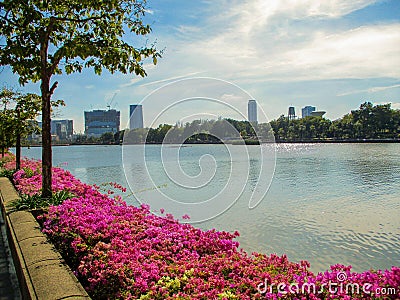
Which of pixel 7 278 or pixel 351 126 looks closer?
pixel 7 278

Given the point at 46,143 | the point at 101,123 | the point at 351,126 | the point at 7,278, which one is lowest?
the point at 7,278

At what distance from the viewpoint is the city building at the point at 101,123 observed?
93.5 m

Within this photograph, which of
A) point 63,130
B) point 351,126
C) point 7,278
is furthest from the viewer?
point 63,130

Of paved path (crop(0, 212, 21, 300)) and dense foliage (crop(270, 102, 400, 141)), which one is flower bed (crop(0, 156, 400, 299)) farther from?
dense foliage (crop(270, 102, 400, 141))

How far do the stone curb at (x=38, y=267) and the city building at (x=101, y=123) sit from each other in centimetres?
8936

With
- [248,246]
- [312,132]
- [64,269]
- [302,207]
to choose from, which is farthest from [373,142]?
[64,269]

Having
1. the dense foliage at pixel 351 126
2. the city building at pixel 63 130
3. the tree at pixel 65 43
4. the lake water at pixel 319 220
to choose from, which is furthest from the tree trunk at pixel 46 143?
the city building at pixel 63 130

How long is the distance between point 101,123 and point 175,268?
98139 mm

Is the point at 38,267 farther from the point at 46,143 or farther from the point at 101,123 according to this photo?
the point at 101,123

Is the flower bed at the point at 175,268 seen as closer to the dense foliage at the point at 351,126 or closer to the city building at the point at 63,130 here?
the dense foliage at the point at 351,126

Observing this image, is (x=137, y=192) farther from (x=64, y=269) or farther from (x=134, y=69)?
(x=64, y=269)

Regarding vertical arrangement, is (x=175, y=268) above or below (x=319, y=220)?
above

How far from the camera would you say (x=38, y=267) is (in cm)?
301

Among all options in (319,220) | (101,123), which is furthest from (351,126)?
(101,123)
